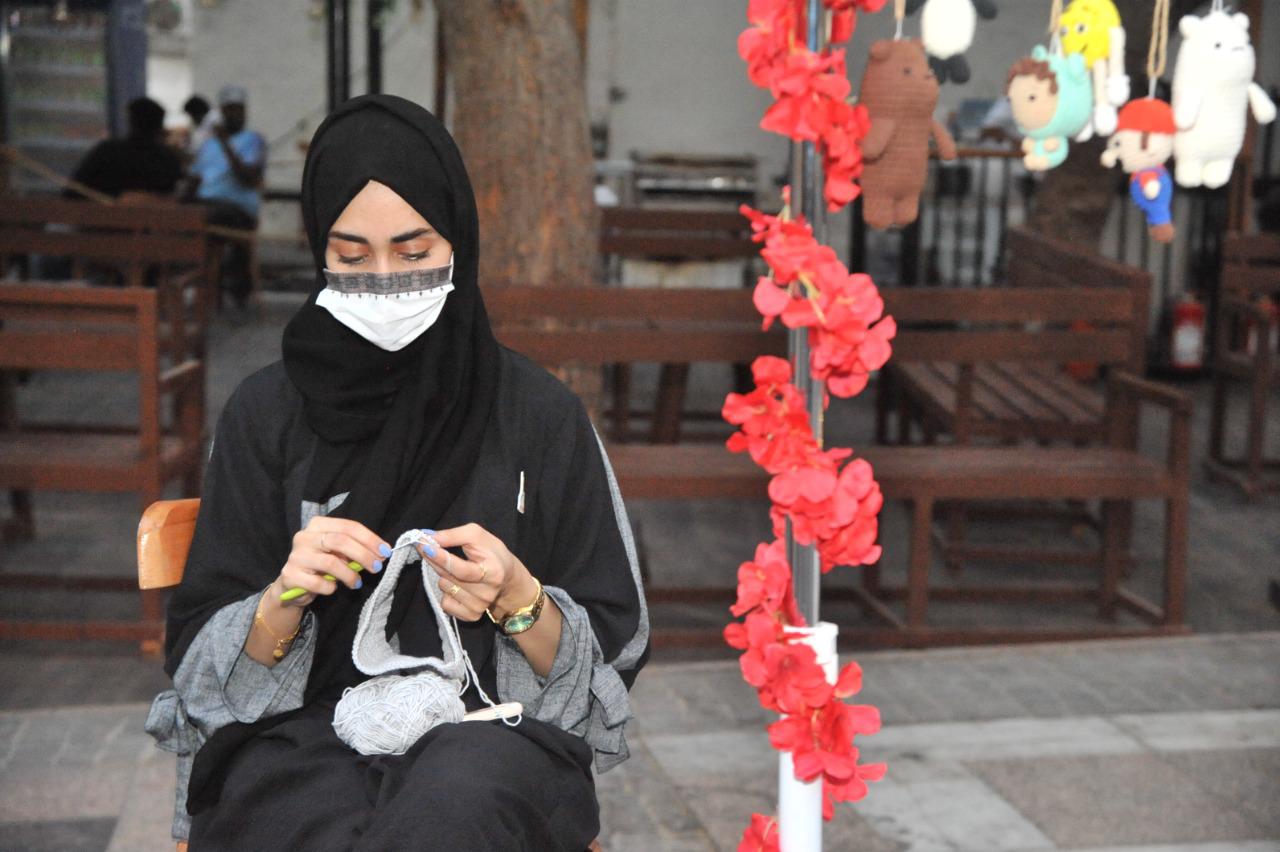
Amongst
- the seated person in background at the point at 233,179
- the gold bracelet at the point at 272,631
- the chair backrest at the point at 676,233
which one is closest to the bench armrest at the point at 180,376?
the chair backrest at the point at 676,233

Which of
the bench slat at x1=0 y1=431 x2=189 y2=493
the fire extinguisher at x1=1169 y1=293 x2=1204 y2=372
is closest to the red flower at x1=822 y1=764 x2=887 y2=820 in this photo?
the bench slat at x1=0 y1=431 x2=189 y2=493

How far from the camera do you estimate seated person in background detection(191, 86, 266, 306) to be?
12.4 metres

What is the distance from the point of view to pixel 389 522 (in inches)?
95.0

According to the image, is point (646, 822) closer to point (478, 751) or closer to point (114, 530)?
point (478, 751)

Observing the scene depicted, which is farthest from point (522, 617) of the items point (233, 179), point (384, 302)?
point (233, 179)

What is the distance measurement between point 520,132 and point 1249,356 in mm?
3930

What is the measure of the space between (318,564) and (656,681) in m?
2.58

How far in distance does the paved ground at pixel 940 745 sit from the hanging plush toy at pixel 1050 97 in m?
1.58

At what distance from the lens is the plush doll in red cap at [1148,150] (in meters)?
2.85

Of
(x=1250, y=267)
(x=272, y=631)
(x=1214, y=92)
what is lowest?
(x=272, y=631)

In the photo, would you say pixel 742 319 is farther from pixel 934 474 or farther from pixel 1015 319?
pixel 1015 319

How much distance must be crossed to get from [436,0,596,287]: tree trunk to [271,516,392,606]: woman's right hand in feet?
10.7

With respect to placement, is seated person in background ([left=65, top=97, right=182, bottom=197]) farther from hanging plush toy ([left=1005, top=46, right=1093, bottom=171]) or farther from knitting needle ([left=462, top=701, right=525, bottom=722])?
knitting needle ([left=462, top=701, right=525, bottom=722])

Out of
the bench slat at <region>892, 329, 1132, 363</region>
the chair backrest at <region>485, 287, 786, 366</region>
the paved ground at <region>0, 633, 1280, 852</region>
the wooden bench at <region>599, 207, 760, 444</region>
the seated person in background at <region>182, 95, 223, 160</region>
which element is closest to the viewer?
the paved ground at <region>0, 633, 1280, 852</region>
